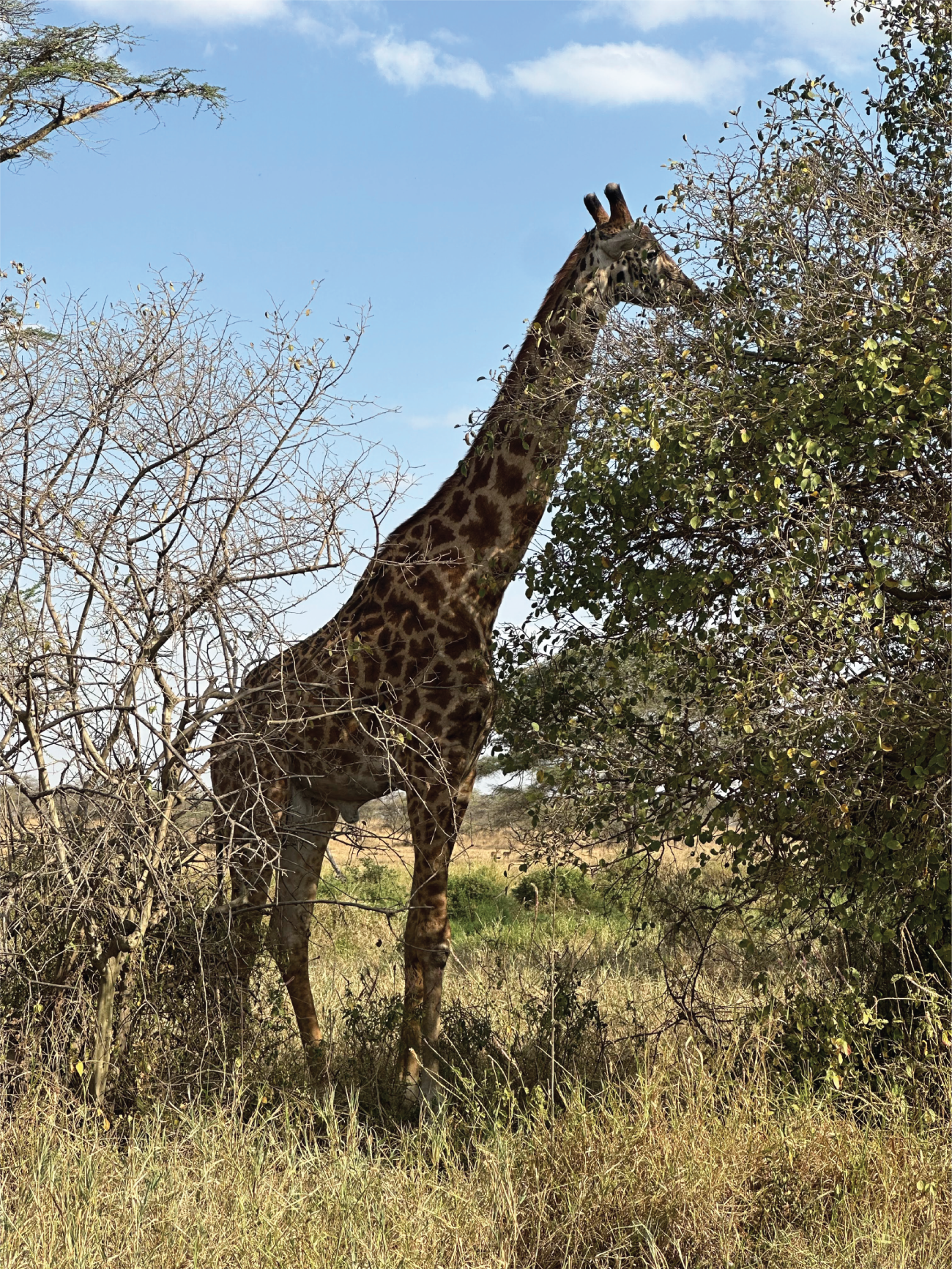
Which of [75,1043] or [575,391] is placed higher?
[575,391]

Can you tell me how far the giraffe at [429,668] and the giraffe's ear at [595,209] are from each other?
0.20 ft

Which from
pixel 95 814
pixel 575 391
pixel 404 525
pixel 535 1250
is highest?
pixel 575 391

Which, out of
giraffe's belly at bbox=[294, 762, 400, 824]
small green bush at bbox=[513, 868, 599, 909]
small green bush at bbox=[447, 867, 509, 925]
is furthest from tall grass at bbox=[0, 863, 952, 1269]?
small green bush at bbox=[447, 867, 509, 925]

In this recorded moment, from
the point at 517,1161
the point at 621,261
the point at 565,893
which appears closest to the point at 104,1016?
the point at 517,1161

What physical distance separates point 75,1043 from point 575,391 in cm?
336

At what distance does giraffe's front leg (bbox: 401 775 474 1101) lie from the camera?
18.6ft

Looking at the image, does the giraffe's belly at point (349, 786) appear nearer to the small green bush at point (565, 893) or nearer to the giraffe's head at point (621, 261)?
the giraffe's head at point (621, 261)

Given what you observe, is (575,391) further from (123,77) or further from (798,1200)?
(123,77)

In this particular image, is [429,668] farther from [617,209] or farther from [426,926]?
[617,209]

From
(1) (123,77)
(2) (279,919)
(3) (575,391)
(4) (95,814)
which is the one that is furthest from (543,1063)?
(1) (123,77)

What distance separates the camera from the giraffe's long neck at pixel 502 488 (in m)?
5.80

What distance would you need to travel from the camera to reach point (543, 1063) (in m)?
5.54

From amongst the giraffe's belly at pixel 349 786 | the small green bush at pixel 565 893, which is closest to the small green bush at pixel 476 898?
the small green bush at pixel 565 893

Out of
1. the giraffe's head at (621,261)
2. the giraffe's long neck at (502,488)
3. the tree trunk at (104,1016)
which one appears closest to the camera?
the tree trunk at (104,1016)
